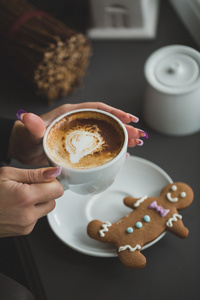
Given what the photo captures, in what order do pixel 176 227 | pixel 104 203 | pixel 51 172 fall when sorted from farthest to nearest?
pixel 104 203 → pixel 176 227 → pixel 51 172

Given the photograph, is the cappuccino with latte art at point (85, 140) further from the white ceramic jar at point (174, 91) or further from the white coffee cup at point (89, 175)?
the white ceramic jar at point (174, 91)

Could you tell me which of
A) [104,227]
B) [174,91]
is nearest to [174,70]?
[174,91]

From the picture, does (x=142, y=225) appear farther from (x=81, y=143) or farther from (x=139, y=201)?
(x=81, y=143)

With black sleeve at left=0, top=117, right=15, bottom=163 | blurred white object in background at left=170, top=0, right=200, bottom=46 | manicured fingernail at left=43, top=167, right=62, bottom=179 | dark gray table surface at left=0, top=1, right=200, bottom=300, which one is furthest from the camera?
blurred white object in background at left=170, top=0, right=200, bottom=46

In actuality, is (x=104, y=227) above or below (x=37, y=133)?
below

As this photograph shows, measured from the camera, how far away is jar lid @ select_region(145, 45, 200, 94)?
2.87ft

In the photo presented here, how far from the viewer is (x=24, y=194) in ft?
1.99

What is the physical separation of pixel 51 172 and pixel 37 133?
106 mm

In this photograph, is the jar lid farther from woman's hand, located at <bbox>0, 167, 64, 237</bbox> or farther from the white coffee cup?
woman's hand, located at <bbox>0, 167, 64, 237</bbox>

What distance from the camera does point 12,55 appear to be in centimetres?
111

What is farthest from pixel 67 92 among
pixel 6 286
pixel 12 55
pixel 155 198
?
pixel 6 286

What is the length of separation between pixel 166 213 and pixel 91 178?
20 cm

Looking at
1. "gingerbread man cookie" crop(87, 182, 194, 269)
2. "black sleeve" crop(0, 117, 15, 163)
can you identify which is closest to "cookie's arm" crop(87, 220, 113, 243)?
"gingerbread man cookie" crop(87, 182, 194, 269)

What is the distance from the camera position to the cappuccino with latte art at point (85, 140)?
0.63 m
